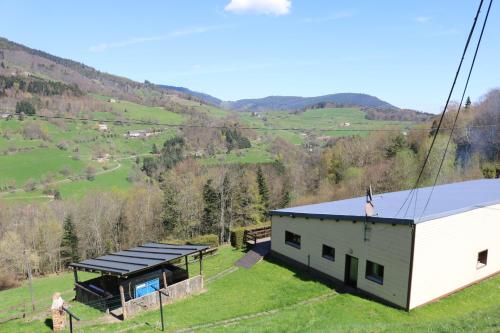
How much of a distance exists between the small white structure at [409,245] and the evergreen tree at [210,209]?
34.6m

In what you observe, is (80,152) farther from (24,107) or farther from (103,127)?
(103,127)

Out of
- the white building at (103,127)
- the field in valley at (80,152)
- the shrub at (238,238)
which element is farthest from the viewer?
the white building at (103,127)

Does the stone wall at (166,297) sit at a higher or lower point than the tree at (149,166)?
higher

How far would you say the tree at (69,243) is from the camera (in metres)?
47.9

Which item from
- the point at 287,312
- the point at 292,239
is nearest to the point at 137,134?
the point at 292,239

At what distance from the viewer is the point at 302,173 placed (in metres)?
→ 78.8

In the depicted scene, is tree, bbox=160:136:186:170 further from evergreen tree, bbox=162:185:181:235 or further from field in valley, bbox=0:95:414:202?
evergreen tree, bbox=162:185:181:235

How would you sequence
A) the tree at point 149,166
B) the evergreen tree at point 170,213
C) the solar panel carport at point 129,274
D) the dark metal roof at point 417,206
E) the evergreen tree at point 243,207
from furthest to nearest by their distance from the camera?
the tree at point 149,166 < the evergreen tree at point 243,207 < the evergreen tree at point 170,213 < the solar panel carport at point 129,274 < the dark metal roof at point 417,206

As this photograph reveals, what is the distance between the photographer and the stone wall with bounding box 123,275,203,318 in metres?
16.7

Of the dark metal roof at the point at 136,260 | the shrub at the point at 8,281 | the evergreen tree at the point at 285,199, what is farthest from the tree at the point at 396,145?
the shrub at the point at 8,281

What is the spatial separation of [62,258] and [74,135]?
8245 cm

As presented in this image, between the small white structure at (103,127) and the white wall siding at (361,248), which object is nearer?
the white wall siding at (361,248)

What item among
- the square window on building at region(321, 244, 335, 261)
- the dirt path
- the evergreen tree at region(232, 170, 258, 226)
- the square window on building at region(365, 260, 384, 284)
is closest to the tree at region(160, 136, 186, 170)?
the evergreen tree at region(232, 170, 258, 226)

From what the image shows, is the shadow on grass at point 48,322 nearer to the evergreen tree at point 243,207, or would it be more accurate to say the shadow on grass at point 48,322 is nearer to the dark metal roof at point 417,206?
the dark metal roof at point 417,206
